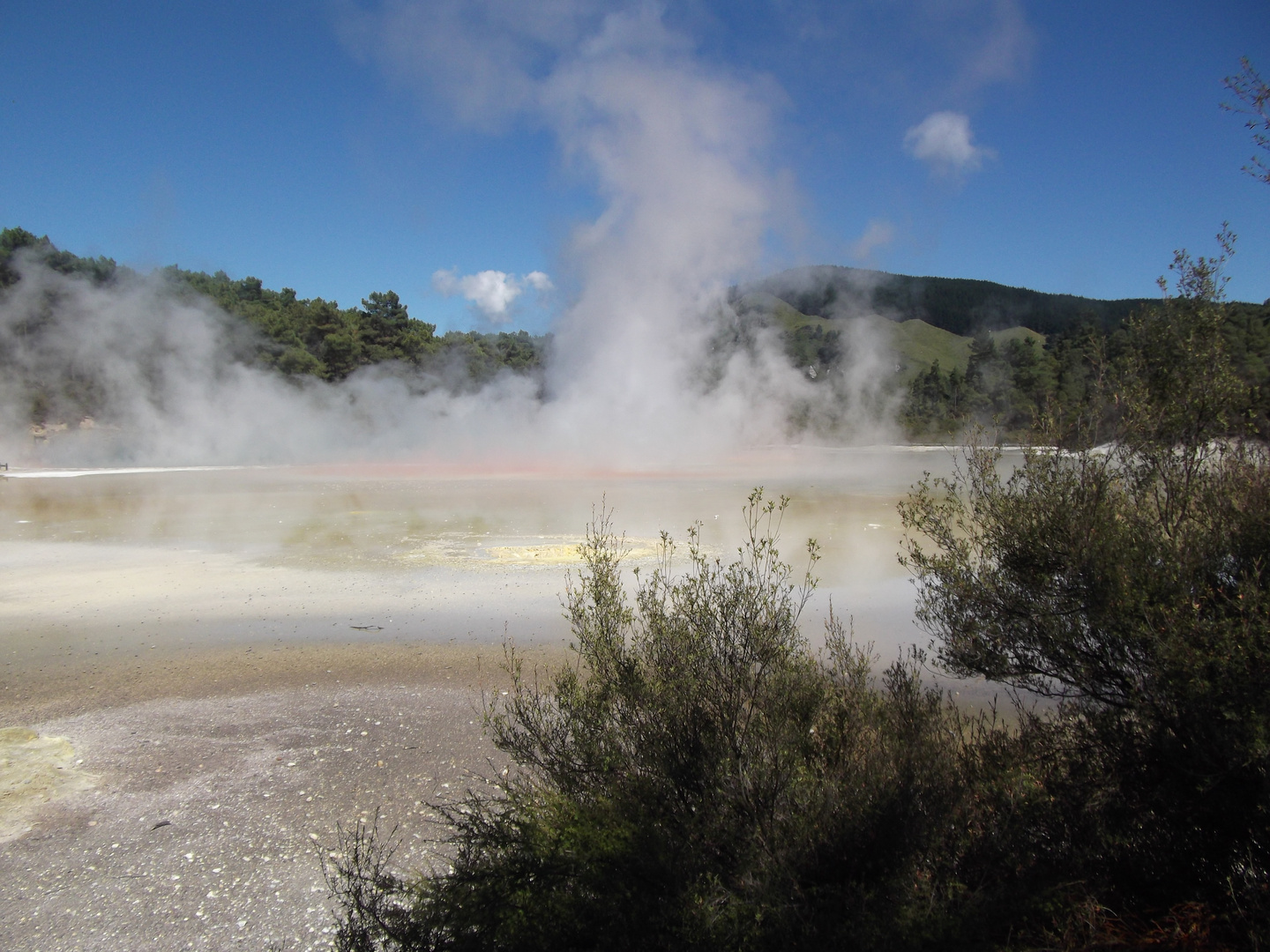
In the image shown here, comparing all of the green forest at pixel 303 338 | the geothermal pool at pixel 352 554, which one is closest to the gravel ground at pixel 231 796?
the geothermal pool at pixel 352 554

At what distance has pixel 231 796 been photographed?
5.77 meters

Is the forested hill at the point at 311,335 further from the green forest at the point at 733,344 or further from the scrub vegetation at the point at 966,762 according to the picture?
the scrub vegetation at the point at 966,762

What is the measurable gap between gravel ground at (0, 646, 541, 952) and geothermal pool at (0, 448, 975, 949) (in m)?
0.02

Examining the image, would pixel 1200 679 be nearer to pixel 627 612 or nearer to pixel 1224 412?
pixel 1224 412

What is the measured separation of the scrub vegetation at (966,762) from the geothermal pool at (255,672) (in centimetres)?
90

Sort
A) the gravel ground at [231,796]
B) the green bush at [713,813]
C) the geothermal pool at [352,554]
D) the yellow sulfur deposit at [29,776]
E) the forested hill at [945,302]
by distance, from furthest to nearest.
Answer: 1. the forested hill at [945,302]
2. the geothermal pool at [352,554]
3. the yellow sulfur deposit at [29,776]
4. the gravel ground at [231,796]
5. the green bush at [713,813]

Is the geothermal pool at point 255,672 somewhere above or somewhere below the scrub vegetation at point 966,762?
below

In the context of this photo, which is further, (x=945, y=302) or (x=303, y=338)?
(x=945, y=302)

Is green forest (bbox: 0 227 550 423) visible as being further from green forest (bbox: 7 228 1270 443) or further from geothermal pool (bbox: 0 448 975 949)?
geothermal pool (bbox: 0 448 975 949)

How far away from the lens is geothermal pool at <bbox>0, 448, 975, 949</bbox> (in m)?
4.79

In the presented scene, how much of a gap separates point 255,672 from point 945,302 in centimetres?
16552

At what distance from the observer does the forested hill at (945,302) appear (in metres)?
119

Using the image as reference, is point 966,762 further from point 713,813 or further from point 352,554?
point 352,554

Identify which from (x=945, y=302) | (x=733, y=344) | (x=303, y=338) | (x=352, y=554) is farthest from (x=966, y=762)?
(x=945, y=302)
